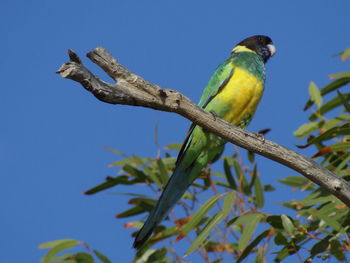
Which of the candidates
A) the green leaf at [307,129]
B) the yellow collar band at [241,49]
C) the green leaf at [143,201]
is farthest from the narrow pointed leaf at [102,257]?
the yellow collar band at [241,49]

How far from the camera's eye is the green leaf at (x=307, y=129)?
14.4ft

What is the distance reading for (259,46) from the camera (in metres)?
4.96

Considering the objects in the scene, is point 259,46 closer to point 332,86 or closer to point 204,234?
point 332,86

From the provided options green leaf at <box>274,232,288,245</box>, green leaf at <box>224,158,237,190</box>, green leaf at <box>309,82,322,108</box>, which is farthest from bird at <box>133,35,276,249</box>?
green leaf at <box>274,232,288,245</box>

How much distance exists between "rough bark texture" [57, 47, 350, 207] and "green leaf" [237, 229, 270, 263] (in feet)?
2.46

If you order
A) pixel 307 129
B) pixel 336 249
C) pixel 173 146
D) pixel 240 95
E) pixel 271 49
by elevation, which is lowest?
pixel 336 249

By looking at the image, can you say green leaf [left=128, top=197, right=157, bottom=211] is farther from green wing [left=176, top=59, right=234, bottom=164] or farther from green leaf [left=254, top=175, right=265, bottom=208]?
green leaf [left=254, top=175, right=265, bottom=208]

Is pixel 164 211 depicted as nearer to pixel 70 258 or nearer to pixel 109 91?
pixel 70 258

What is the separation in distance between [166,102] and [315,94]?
219 centimetres

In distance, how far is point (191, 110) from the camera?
2730mm

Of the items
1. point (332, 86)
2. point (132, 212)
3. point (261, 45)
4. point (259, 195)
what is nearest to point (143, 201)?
point (132, 212)

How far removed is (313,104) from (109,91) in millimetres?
2564

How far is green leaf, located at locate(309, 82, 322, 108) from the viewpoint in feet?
14.7

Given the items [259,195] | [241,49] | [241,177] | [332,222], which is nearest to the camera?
[332,222]
